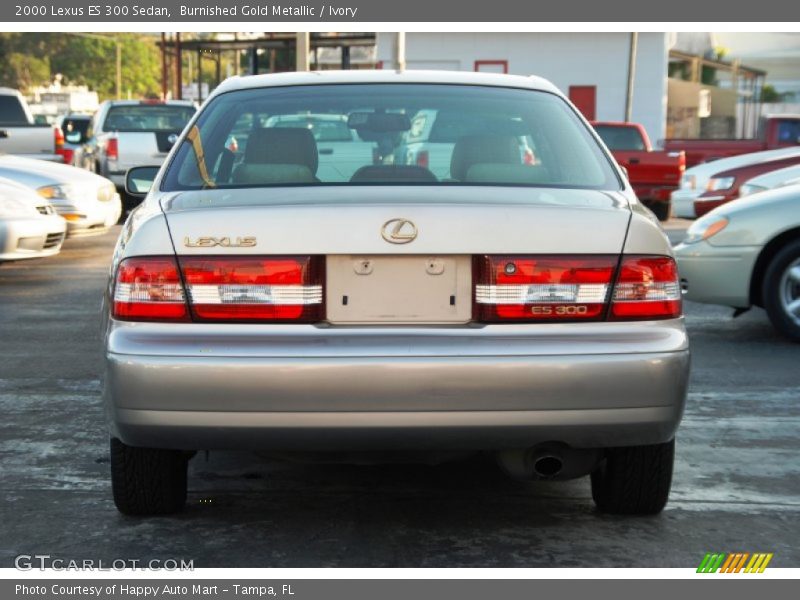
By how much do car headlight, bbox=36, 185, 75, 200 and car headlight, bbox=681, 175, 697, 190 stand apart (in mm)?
7607

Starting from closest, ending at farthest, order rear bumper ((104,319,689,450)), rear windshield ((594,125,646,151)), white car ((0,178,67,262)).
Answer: rear bumper ((104,319,689,450))
white car ((0,178,67,262))
rear windshield ((594,125,646,151))

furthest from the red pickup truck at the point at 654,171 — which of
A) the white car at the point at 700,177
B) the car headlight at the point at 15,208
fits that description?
the car headlight at the point at 15,208

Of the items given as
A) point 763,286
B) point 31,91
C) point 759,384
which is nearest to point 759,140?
point 763,286

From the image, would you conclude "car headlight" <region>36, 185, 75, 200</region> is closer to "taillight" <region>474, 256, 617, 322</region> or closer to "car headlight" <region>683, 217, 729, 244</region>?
"car headlight" <region>683, 217, 729, 244</region>

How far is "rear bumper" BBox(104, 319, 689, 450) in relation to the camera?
3.90m

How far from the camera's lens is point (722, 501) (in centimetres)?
493

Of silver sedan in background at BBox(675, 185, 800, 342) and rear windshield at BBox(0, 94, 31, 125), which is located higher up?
rear windshield at BBox(0, 94, 31, 125)

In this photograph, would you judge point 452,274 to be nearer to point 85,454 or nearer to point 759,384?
point 85,454

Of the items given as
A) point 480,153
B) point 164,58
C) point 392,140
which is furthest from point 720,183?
point 164,58

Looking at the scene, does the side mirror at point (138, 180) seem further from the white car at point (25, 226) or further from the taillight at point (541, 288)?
the white car at point (25, 226)

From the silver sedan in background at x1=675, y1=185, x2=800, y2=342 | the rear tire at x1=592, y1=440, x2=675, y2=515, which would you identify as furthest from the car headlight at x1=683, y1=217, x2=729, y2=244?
the rear tire at x1=592, y1=440, x2=675, y2=515

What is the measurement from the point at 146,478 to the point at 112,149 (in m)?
14.9

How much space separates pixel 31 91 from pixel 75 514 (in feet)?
303

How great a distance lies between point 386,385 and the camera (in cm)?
390
